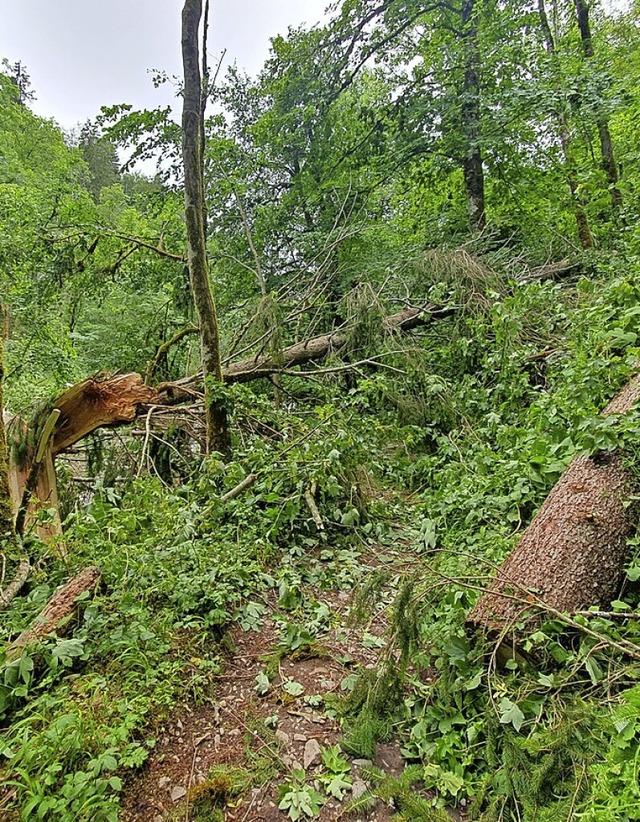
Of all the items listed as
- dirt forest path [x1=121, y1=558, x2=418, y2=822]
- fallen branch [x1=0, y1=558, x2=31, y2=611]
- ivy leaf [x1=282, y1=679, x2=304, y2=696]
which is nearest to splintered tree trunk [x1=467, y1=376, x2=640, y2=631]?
dirt forest path [x1=121, y1=558, x2=418, y2=822]

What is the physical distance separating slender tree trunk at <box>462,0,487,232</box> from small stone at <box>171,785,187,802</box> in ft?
23.6

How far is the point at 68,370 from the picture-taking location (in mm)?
6602

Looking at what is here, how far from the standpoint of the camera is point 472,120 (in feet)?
21.4

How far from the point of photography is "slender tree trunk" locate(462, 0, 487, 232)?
6.43 metres

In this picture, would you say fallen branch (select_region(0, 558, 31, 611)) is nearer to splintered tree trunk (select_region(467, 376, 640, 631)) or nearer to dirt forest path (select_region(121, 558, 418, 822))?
dirt forest path (select_region(121, 558, 418, 822))

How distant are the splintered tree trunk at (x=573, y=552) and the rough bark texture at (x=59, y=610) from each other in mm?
1985

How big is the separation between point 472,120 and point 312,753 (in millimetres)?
7936

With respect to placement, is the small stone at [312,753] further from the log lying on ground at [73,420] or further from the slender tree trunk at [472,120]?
the slender tree trunk at [472,120]

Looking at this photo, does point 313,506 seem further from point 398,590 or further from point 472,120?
point 472,120

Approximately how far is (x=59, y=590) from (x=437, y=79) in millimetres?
8498

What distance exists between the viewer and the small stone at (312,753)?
5.70 ft

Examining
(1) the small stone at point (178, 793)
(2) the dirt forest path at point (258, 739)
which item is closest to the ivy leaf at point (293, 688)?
(2) the dirt forest path at point (258, 739)

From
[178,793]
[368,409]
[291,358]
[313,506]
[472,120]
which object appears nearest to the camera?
[178,793]

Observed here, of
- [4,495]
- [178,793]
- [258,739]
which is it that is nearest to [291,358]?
[4,495]
